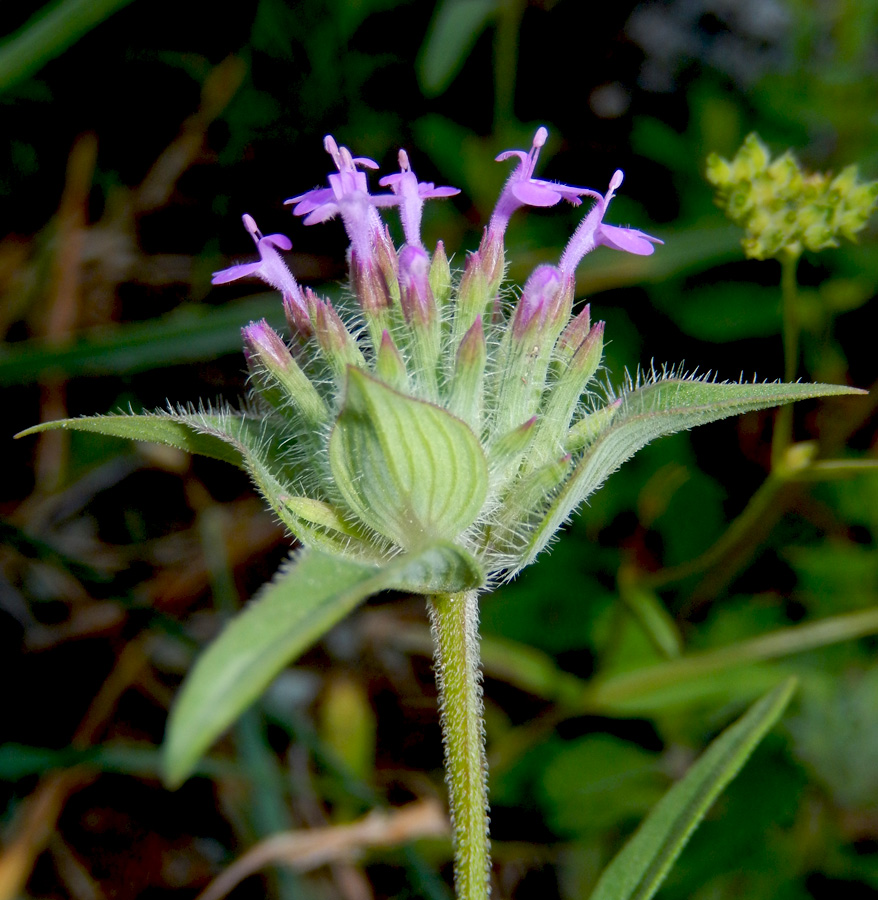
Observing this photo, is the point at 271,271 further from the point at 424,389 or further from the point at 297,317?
the point at 424,389

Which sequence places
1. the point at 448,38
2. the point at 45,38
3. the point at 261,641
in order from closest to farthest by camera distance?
1. the point at 261,641
2. the point at 45,38
3. the point at 448,38

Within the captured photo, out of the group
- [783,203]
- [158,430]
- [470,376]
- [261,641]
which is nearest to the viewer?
[261,641]

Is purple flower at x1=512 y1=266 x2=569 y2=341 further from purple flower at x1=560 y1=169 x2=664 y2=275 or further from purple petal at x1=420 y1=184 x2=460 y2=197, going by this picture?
purple petal at x1=420 y1=184 x2=460 y2=197

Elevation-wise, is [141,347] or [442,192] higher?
[141,347]

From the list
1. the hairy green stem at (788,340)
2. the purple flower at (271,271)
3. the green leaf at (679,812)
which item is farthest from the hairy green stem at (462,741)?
the hairy green stem at (788,340)

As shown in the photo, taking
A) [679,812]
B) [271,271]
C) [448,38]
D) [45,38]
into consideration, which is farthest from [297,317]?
[448,38]

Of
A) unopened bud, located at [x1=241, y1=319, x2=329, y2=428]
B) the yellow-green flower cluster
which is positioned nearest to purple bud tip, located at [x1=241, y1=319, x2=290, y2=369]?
unopened bud, located at [x1=241, y1=319, x2=329, y2=428]

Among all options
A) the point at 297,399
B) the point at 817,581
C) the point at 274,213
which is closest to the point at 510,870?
the point at 817,581

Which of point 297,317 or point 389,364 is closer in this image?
point 389,364
